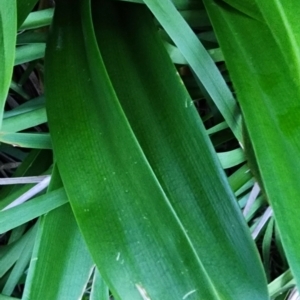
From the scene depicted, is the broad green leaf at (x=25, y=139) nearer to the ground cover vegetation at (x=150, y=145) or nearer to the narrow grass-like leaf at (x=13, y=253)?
the ground cover vegetation at (x=150, y=145)

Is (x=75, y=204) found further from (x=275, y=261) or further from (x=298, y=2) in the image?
(x=275, y=261)

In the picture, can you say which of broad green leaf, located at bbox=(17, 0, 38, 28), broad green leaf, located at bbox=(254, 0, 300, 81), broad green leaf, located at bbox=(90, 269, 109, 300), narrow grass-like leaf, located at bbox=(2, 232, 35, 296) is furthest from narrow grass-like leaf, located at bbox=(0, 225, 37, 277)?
broad green leaf, located at bbox=(254, 0, 300, 81)

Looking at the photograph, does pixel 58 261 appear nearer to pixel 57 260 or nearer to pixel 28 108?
pixel 57 260

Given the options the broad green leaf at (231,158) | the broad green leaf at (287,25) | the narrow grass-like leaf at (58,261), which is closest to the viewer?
the broad green leaf at (287,25)

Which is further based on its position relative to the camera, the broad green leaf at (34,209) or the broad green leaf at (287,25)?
the broad green leaf at (34,209)

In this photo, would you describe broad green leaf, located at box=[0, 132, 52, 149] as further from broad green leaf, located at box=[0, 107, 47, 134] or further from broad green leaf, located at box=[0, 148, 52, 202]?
broad green leaf, located at box=[0, 148, 52, 202]

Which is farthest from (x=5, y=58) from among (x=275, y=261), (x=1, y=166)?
(x=275, y=261)

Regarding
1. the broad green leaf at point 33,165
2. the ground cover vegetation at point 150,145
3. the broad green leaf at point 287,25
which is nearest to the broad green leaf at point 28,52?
the ground cover vegetation at point 150,145
